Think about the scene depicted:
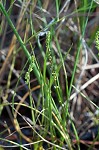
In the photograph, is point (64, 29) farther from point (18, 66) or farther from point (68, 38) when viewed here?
point (18, 66)

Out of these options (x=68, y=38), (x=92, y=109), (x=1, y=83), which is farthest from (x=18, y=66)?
(x=92, y=109)

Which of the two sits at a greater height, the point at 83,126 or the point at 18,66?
the point at 18,66

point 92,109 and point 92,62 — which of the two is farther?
point 92,62

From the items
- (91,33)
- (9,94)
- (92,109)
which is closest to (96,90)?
(92,109)

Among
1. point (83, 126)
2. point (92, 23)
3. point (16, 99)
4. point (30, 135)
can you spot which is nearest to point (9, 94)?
point (16, 99)

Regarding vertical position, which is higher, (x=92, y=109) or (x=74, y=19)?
(x=74, y=19)

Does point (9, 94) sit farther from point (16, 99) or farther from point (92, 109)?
point (92, 109)

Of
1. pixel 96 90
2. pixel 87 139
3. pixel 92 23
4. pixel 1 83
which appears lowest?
pixel 87 139

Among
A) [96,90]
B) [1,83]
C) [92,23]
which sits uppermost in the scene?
[92,23]

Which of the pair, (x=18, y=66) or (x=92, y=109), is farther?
(x=18, y=66)
